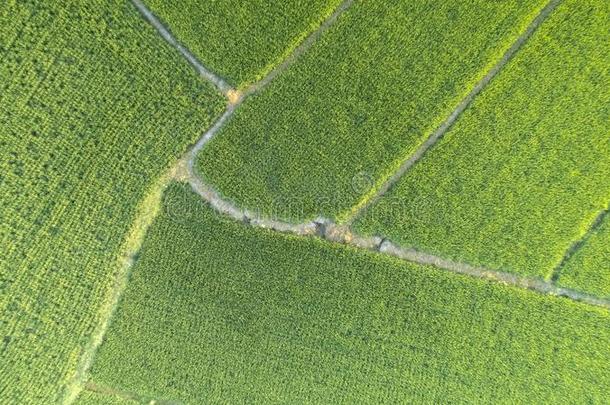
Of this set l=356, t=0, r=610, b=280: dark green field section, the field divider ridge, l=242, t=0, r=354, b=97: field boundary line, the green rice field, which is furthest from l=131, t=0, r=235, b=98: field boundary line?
l=356, t=0, r=610, b=280: dark green field section

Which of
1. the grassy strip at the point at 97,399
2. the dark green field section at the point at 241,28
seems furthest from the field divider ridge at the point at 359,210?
the grassy strip at the point at 97,399

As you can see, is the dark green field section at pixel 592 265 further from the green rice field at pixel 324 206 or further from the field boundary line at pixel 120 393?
the field boundary line at pixel 120 393

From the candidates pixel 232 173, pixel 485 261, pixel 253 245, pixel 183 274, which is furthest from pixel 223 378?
pixel 485 261

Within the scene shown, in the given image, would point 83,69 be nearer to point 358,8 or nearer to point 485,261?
point 358,8

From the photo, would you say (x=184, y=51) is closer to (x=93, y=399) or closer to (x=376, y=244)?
(x=376, y=244)

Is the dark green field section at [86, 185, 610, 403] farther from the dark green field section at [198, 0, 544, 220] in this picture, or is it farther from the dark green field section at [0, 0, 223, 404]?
the dark green field section at [198, 0, 544, 220]
